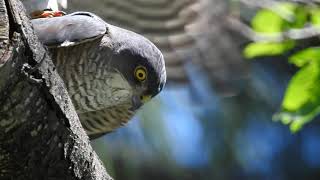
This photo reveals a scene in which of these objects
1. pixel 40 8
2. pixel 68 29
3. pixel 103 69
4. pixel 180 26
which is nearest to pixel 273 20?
pixel 103 69

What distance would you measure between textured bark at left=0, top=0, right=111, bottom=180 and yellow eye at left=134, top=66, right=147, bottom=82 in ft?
3.55

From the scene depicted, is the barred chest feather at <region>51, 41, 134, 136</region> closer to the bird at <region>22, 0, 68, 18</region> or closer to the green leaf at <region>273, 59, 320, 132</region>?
the bird at <region>22, 0, 68, 18</region>

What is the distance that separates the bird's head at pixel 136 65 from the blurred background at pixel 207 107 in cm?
84

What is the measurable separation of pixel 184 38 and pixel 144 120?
3.83ft

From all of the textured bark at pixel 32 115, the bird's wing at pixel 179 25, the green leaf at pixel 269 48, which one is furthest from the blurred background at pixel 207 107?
the textured bark at pixel 32 115

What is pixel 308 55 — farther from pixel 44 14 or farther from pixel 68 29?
pixel 44 14

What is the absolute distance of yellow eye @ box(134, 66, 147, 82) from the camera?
2957mm

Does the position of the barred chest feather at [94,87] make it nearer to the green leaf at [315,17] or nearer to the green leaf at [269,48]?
the green leaf at [269,48]

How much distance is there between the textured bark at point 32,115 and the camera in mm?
1581

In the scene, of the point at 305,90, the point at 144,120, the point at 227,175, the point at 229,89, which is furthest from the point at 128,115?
the point at 227,175

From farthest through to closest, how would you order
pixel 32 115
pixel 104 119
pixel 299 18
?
pixel 104 119, pixel 299 18, pixel 32 115

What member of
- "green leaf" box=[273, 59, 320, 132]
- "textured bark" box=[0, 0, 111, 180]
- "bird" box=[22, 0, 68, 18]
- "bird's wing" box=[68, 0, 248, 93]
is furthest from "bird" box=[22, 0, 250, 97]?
"textured bark" box=[0, 0, 111, 180]

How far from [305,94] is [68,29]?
0.89 metres

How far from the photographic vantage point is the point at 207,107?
6.33m
